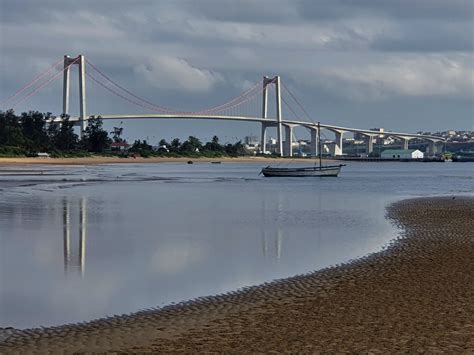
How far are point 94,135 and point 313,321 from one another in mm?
95076

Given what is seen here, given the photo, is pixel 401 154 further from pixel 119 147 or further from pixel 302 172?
pixel 302 172

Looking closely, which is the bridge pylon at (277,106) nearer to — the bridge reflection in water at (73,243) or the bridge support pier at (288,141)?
the bridge support pier at (288,141)

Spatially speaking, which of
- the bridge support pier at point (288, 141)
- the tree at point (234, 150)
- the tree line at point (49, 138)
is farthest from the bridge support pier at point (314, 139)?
the tree line at point (49, 138)

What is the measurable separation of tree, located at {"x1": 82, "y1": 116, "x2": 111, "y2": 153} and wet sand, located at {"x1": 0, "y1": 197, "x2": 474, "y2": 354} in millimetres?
91674

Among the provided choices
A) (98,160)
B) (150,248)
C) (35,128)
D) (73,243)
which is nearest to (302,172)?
(73,243)

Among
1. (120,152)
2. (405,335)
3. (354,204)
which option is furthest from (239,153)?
(405,335)

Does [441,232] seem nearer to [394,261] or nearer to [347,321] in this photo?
[394,261]

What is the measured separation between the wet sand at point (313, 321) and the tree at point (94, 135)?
301 ft

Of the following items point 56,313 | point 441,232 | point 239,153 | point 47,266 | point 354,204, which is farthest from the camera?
point 239,153

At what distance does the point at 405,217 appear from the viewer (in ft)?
64.3

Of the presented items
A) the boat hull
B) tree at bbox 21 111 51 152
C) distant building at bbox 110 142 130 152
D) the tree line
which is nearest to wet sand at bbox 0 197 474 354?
the boat hull

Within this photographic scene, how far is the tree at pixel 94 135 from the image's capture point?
9944 cm

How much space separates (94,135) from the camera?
9962cm

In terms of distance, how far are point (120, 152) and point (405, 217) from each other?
308 ft
